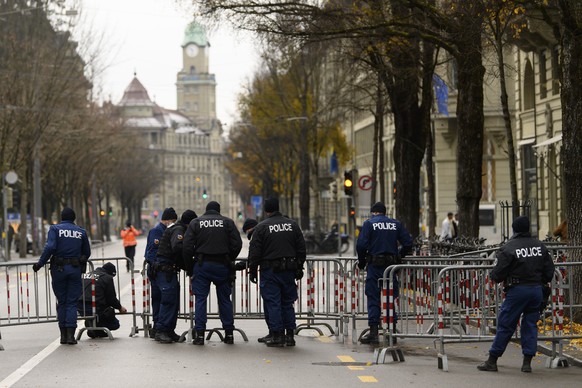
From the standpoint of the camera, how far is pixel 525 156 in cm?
4516

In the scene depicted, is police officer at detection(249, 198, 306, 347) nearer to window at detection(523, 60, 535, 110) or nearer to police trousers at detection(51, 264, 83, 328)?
police trousers at detection(51, 264, 83, 328)

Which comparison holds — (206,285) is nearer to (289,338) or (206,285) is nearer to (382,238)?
(289,338)

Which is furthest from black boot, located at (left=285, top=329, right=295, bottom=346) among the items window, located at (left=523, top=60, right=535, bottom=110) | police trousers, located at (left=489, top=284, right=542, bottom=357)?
window, located at (left=523, top=60, right=535, bottom=110)

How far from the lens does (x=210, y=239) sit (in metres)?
17.5

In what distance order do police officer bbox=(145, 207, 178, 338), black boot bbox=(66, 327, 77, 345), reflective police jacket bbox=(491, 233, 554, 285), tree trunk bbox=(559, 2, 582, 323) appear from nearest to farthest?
reflective police jacket bbox=(491, 233, 554, 285), black boot bbox=(66, 327, 77, 345), tree trunk bbox=(559, 2, 582, 323), police officer bbox=(145, 207, 178, 338)

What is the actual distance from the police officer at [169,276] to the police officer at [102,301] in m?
0.86

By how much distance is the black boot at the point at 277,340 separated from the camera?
57.0ft

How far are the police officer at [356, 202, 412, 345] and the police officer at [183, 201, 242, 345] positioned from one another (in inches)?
59.9

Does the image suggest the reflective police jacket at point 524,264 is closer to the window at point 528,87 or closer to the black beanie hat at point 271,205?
the black beanie hat at point 271,205

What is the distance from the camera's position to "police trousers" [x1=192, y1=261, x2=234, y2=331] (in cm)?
1756

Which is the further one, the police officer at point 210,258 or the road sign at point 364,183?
the road sign at point 364,183

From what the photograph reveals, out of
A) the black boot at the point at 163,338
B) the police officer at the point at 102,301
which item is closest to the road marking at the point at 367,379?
the black boot at the point at 163,338

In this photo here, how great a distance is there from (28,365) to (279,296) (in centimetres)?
338

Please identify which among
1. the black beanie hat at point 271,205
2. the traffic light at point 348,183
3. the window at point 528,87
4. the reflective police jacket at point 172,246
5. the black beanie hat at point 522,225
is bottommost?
the reflective police jacket at point 172,246
